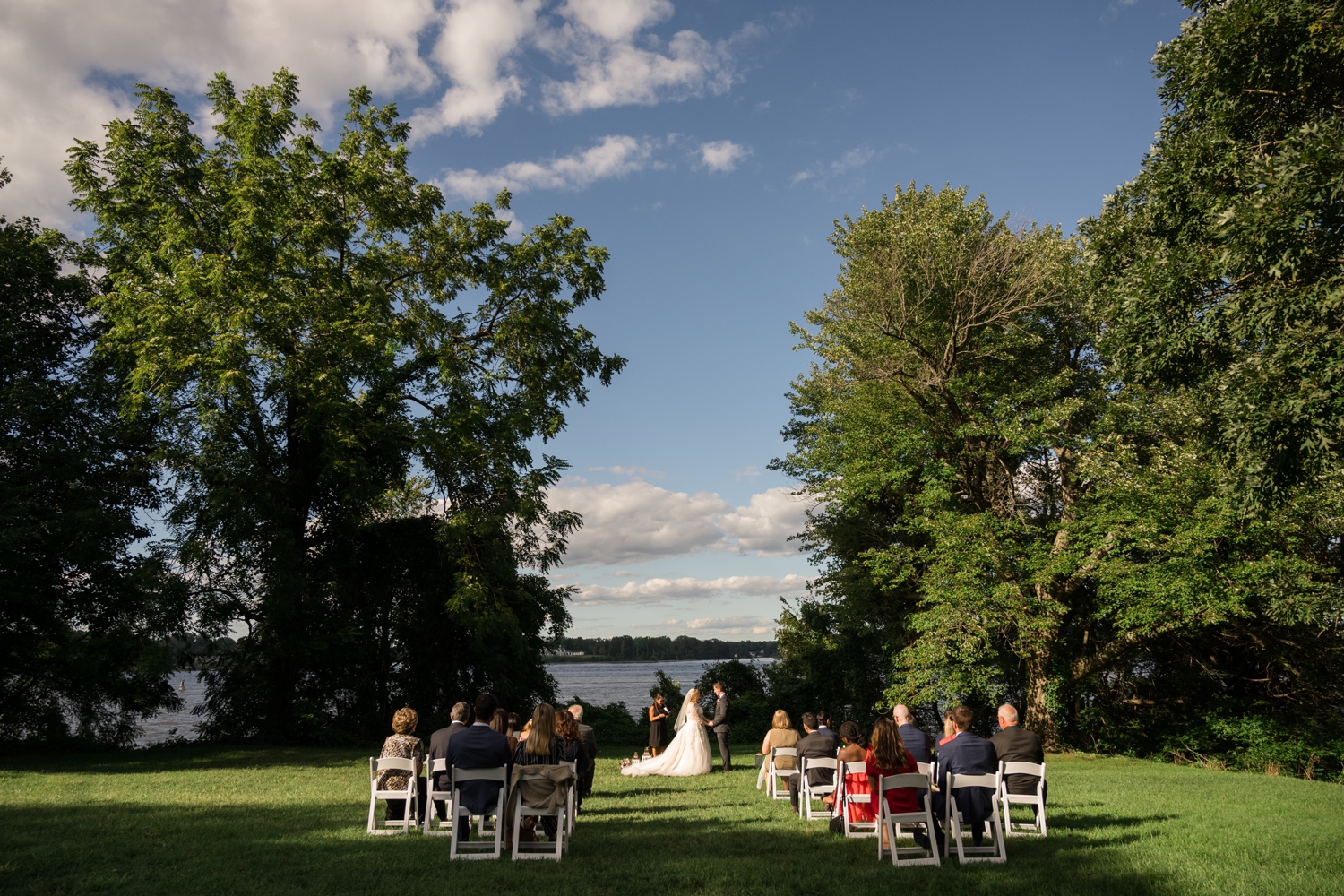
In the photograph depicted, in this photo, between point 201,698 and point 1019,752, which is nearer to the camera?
point 1019,752

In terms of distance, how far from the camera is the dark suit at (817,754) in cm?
1009

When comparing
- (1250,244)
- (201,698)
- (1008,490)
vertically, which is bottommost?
(201,698)

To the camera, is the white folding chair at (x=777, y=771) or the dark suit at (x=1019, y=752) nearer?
the dark suit at (x=1019, y=752)

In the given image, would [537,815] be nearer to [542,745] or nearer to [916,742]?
[542,745]

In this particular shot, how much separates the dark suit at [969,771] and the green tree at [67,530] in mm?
15820

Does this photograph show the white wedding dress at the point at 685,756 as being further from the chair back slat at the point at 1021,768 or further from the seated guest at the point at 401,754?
the chair back slat at the point at 1021,768

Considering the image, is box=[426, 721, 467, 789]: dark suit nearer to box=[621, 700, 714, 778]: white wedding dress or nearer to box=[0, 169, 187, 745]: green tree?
box=[621, 700, 714, 778]: white wedding dress

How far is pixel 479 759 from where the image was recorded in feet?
25.7

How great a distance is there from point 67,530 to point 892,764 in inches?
694

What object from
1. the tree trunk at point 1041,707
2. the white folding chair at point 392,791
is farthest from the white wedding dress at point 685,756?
the tree trunk at point 1041,707

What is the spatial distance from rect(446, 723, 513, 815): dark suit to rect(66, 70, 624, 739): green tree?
10.9m

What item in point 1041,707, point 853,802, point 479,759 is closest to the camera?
point 479,759

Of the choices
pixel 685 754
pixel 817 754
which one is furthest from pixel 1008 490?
pixel 817 754

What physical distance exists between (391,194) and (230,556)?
10.00 m
